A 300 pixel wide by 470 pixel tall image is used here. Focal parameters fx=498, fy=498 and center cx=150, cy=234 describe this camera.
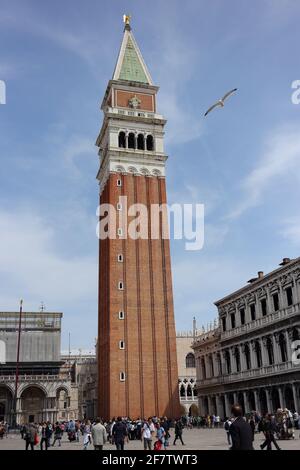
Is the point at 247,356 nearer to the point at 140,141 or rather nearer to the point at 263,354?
the point at 263,354

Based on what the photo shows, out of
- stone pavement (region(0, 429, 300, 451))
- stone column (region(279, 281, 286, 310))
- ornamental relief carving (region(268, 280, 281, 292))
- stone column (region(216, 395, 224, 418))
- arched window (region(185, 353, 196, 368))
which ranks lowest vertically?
stone pavement (region(0, 429, 300, 451))

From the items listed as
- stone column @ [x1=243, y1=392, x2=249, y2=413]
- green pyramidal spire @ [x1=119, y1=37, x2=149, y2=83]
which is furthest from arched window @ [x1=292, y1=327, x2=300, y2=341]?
green pyramidal spire @ [x1=119, y1=37, x2=149, y2=83]

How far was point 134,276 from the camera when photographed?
55.2 m

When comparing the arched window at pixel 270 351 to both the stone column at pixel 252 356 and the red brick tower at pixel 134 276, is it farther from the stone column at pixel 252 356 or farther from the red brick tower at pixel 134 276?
the red brick tower at pixel 134 276

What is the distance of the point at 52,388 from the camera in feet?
217

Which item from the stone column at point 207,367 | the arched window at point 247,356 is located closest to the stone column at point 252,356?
the arched window at point 247,356

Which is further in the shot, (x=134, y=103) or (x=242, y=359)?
(x=134, y=103)

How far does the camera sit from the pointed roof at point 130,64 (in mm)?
65506

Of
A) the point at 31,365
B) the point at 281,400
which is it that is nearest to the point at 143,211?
the point at 281,400

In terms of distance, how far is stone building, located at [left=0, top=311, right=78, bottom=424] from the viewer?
216 feet

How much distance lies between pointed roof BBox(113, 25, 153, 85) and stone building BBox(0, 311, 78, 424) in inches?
1508

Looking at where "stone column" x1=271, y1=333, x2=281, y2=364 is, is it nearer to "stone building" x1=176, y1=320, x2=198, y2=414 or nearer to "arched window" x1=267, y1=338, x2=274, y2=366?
"arched window" x1=267, y1=338, x2=274, y2=366

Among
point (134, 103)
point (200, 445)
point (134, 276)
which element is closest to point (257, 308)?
point (134, 276)

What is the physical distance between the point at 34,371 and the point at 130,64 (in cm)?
4558
